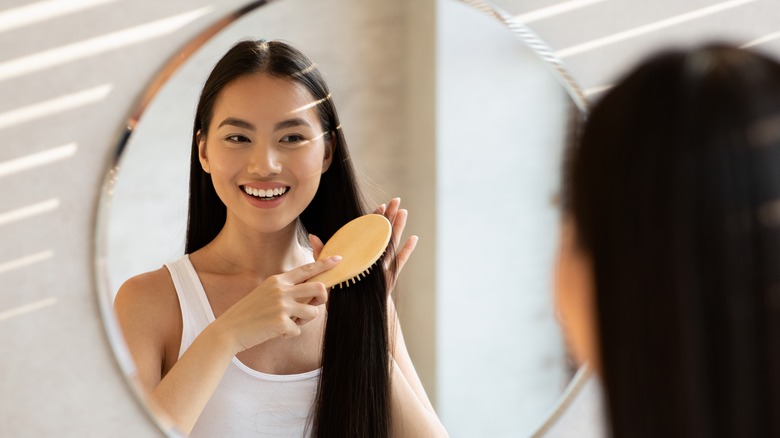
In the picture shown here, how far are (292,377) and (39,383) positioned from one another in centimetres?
22

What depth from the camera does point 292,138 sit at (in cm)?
74

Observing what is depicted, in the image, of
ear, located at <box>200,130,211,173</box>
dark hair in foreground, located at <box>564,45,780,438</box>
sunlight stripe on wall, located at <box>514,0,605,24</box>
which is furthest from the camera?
sunlight stripe on wall, located at <box>514,0,605,24</box>

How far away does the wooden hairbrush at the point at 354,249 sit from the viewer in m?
0.76

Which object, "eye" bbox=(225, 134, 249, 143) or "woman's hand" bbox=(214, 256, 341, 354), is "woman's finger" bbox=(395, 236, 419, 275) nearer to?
"woman's hand" bbox=(214, 256, 341, 354)

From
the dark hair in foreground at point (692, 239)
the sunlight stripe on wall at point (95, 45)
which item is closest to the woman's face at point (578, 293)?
the dark hair in foreground at point (692, 239)

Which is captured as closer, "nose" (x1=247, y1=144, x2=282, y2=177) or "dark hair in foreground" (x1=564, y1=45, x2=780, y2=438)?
"dark hair in foreground" (x1=564, y1=45, x2=780, y2=438)

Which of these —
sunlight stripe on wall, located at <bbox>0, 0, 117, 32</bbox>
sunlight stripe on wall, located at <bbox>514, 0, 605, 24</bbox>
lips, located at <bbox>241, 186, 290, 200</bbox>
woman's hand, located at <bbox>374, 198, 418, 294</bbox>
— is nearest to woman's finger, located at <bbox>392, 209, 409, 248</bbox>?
woman's hand, located at <bbox>374, 198, 418, 294</bbox>

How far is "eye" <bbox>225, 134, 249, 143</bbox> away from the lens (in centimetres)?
73

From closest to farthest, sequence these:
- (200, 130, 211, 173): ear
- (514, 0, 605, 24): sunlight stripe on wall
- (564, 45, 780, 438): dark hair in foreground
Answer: (564, 45, 780, 438): dark hair in foreground → (200, 130, 211, 173): ear → (514, 0, 605, 24): sunlight stripe on wall

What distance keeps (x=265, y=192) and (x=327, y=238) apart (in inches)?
2.7

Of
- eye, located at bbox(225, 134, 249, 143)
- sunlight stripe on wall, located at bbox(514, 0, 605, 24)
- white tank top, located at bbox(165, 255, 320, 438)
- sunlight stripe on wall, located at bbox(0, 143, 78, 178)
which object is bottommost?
white tank top, located at bbox(165, 255, 320, 438)

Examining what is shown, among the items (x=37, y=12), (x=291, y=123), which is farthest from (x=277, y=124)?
(x=37, y=12)

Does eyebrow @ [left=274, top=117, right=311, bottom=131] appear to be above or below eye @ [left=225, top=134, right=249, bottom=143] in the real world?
above

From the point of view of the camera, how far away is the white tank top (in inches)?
29.0
